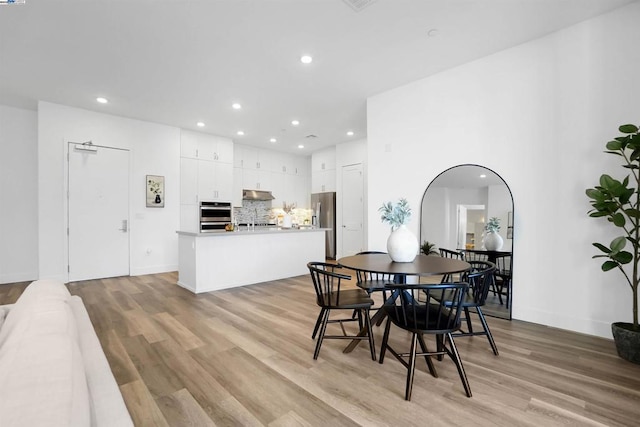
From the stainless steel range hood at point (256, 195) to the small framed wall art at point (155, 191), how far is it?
6.83 ft

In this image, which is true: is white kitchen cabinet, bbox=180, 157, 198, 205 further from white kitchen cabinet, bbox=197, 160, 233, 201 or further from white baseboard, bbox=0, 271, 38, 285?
white baseboard, bbox=0, 271, 38, 285

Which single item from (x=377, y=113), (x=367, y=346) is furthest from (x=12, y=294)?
(x=377, y=113)

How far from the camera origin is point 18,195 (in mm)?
5121

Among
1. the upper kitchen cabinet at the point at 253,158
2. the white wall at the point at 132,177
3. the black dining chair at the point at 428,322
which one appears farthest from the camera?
the upper kitchen cabinet at the point at 253,158

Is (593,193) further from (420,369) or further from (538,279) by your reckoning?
(420,369)

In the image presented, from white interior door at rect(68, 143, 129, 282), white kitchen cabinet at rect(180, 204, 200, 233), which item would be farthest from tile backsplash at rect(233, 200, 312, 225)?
white interior door at rect(68, 143, 129, 282)

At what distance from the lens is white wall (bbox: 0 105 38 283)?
5004 millimetres

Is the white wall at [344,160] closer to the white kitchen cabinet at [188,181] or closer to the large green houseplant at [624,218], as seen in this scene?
the white kitchen cabinet at [188,181]

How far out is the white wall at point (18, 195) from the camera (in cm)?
500

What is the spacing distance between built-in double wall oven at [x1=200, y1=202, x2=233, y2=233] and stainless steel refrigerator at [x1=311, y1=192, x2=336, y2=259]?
244cm

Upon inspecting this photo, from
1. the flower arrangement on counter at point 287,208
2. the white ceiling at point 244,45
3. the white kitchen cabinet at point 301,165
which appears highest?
the white ceiling at point 244,45

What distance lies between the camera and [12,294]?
14.1 ft

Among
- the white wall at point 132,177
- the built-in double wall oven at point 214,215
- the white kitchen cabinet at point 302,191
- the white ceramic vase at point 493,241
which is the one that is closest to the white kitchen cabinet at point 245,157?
the built-in double wall oven at point 214,215

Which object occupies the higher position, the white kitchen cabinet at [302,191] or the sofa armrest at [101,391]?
the white kitchen cabinet at [302,191]
